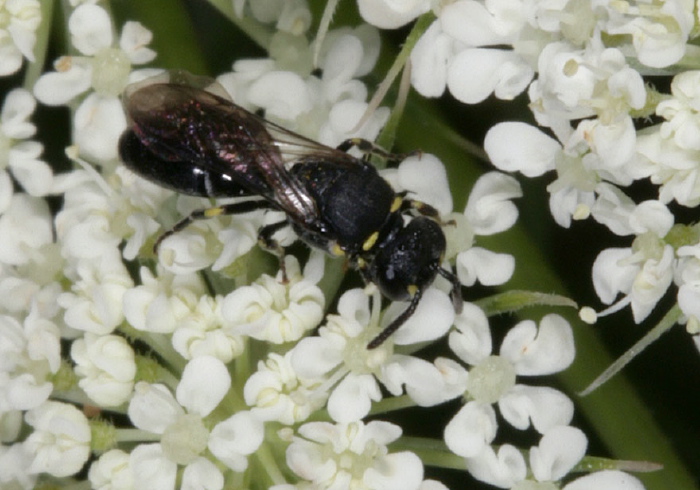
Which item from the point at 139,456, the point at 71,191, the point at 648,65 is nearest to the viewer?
the point at 648,65

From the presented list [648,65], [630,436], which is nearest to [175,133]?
[648,65]

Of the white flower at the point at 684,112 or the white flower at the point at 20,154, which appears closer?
the white flower at the point at 684,112

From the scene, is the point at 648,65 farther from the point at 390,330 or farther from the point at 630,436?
the point at 630,436

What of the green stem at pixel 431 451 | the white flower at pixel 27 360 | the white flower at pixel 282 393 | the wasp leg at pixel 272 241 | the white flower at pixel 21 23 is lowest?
the white flower at pixel 27 360

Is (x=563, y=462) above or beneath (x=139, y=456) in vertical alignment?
above

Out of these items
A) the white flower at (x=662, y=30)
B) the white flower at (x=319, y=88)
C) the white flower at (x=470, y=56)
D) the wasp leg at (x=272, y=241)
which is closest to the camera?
the white flower at (x=662, y=30)

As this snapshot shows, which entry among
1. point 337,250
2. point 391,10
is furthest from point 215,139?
point 391,10

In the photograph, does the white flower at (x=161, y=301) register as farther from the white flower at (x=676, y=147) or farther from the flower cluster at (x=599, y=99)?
the white flower at (x=676, y=147)

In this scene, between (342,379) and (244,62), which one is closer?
(342,379)

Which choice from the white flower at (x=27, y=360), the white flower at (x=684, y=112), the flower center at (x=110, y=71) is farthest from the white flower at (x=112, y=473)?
the white flower at (x=684, y=112)
